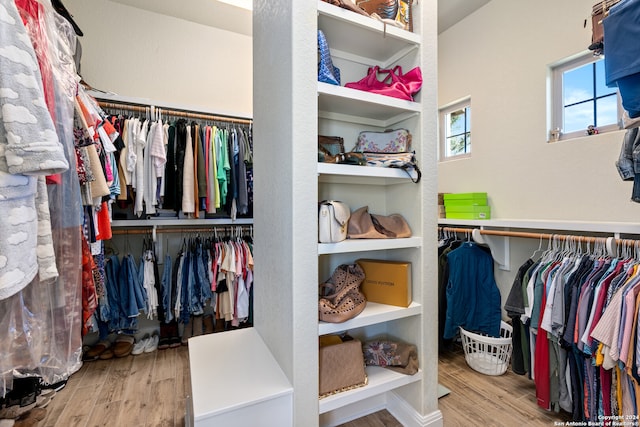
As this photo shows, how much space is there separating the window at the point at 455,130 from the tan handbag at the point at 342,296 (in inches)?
80.5

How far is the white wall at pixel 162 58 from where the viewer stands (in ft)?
8.43

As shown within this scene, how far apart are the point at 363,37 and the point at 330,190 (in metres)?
0.80

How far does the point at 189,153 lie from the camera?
7.68 ft

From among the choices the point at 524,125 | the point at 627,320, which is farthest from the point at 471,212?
the point at 627,320

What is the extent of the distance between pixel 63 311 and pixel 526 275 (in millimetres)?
2346

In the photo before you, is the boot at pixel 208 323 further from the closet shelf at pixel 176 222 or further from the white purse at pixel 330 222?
the white purse at pixel 330 222

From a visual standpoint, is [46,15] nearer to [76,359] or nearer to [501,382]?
[76,359]

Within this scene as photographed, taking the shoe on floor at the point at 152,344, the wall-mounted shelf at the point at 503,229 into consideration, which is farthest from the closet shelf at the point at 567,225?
the shoe on floor at the point at 152,344

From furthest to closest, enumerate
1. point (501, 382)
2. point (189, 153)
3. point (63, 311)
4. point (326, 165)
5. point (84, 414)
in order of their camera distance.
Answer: point (189, 153)
point (501, 382)
point (84, 414)
point (326, 165)
point (63, 311)

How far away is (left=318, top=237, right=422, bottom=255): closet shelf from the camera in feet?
4.24

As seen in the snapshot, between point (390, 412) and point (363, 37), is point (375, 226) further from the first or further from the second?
point (390, 412)

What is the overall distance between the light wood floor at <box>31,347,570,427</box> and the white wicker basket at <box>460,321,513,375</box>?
0.17 feet

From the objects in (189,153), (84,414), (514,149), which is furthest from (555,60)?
(84,414)

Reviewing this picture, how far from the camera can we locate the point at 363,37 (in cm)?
146
